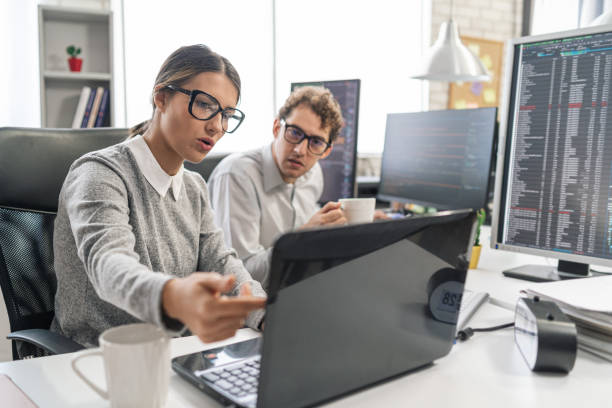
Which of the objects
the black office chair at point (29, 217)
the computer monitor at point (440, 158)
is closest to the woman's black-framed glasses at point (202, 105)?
the black office chair at point (29, 217)

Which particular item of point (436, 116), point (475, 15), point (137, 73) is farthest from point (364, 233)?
point (475, 15)

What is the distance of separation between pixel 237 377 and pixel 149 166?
0.51m

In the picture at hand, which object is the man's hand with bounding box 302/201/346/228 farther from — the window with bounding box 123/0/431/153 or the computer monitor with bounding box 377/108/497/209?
the window with bounding box 123/0/431/153

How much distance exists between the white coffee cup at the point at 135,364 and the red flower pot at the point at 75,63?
2402 mm

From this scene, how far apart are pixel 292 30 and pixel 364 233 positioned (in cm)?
341

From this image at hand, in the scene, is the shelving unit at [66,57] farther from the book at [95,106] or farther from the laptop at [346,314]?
the laptop at [346,314]

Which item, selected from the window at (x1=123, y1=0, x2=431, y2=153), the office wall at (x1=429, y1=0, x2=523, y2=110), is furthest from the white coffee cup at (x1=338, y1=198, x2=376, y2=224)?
the office wall at (x1=429, y1=0, x2=523, y2=110)

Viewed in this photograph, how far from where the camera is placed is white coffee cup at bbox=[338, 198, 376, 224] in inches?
48.6

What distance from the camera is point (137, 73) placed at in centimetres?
311

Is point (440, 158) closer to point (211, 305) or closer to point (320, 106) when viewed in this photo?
point (320, 106)

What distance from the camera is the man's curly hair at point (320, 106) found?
1.58m

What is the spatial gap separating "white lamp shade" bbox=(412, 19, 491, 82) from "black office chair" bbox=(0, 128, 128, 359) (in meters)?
2.17

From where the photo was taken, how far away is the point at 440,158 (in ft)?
5.75

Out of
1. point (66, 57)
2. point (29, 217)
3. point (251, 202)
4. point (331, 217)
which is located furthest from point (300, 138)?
point (66, 57)
